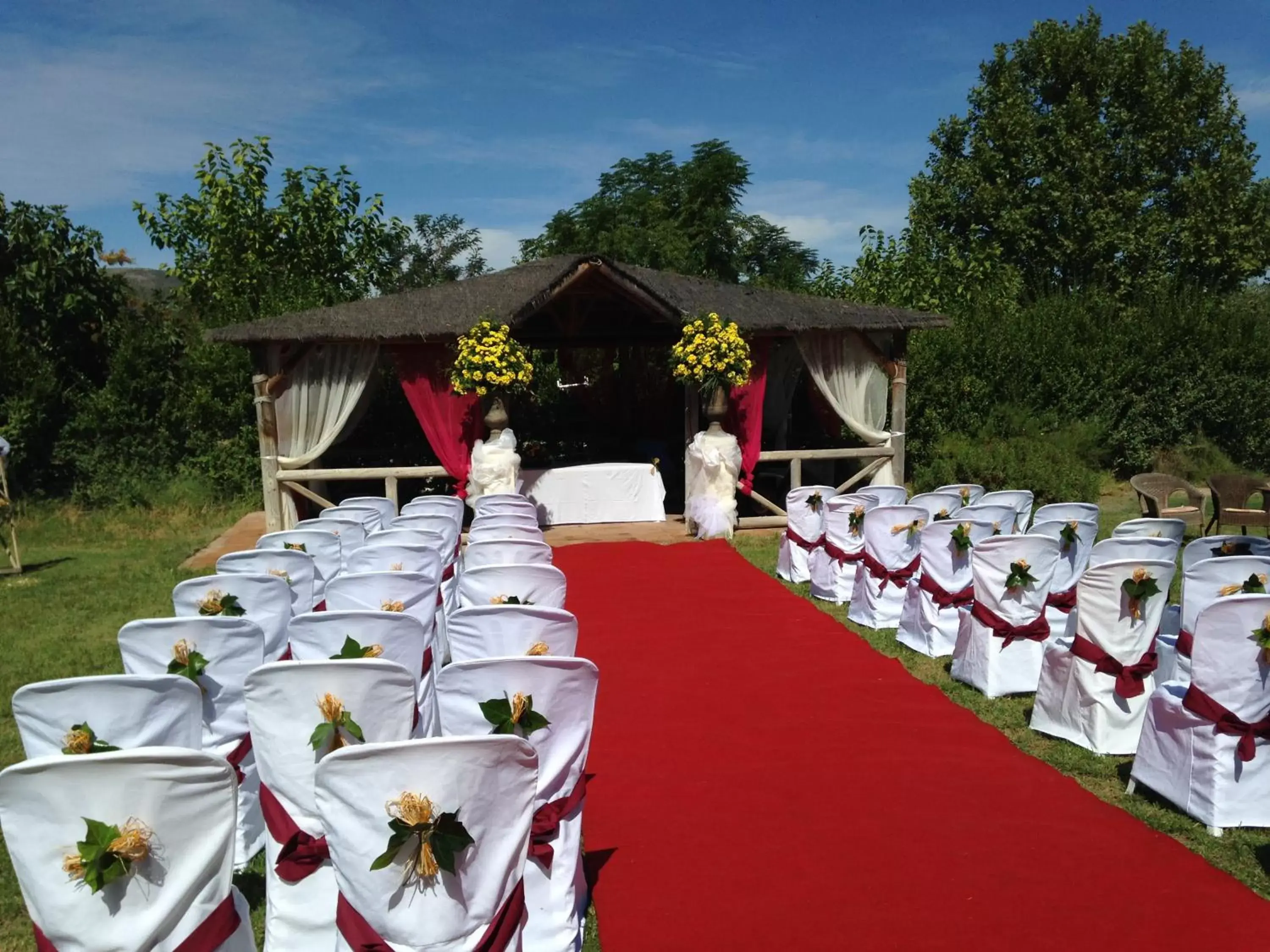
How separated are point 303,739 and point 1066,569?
530cm

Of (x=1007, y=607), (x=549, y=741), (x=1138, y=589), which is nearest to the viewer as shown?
(x=549, y=741)

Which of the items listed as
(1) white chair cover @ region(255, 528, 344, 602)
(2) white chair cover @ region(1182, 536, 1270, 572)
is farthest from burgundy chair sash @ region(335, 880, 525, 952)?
(2) white chair cover @ region(1182, 536, 1270, 572)

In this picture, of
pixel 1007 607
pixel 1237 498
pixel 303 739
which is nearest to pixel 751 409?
pixel 1237 498

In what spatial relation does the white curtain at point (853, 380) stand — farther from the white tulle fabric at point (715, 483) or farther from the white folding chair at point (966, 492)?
the white folding chair at point (966, 492)

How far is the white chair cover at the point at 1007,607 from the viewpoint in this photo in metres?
6.08

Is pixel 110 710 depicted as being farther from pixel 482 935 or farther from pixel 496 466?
pixel 496 466

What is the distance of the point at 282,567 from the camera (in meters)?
6.04

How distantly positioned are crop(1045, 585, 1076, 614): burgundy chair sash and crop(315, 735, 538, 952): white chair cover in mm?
4947

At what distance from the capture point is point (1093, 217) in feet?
79.0

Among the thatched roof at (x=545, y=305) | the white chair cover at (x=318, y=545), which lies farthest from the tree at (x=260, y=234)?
the white chair cover at (x=318, y=545)

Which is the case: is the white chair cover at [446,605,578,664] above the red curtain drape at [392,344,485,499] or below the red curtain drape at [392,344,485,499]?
below

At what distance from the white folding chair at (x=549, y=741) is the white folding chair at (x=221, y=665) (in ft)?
4.11

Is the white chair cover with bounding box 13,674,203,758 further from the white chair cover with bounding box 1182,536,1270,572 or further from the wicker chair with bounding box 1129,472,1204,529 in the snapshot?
the wicker chair with bounding box 1129,472,1204,529

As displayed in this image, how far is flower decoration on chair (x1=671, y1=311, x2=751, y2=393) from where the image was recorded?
11.9m
